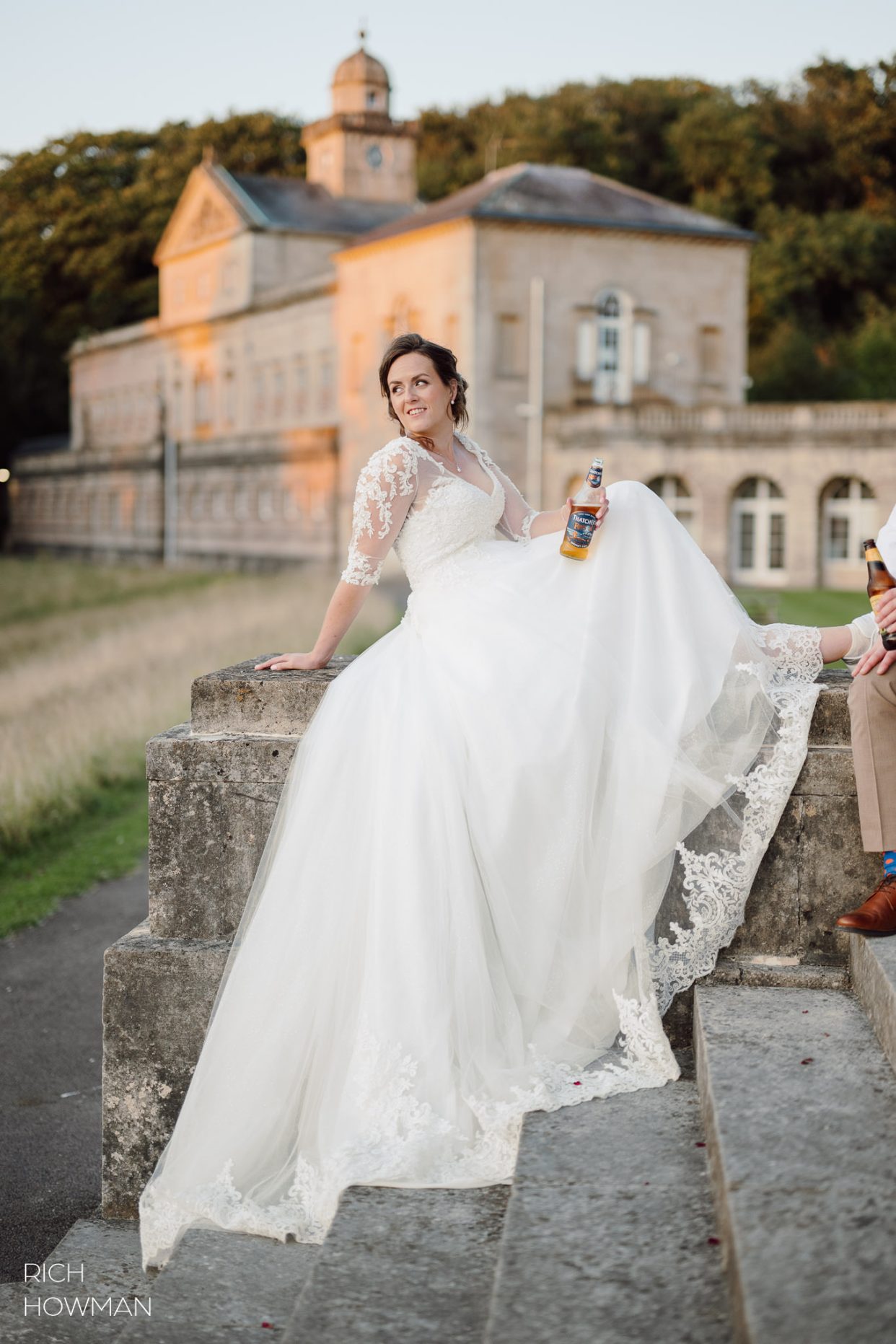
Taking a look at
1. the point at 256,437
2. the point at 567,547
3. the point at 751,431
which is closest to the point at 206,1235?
the point at 567,547

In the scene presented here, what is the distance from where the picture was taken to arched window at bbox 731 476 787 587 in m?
39.3

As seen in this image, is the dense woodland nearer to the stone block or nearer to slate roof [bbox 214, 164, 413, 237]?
slate roof [bbox 214, 164, 413, 237]

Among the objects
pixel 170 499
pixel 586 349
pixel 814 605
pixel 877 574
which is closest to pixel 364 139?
pixel 170 499

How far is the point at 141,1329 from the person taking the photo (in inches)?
120

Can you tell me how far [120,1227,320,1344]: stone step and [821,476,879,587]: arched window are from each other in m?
36.7

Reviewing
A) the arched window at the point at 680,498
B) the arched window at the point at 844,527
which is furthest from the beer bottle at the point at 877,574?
the arched window at the point at 680,498

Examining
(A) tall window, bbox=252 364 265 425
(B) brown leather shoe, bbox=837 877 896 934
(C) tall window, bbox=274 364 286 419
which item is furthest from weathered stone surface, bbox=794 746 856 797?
(A) tall window, bbox=252 364 265 425

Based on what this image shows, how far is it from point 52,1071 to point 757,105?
5985cm

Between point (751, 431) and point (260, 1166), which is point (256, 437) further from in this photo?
point (260, 1166)

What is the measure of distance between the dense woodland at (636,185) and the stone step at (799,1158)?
4588cm

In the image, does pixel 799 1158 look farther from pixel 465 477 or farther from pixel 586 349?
pixel 586 349

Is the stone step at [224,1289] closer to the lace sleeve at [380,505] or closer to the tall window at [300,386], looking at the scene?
the lace sleeve at [380,505]

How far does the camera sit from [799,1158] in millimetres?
2709

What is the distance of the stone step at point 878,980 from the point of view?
3150 millimetres
